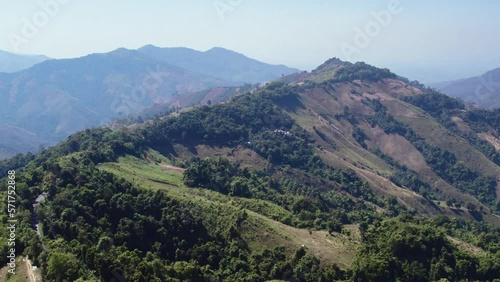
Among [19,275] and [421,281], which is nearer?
[19,275]

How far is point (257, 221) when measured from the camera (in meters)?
60.6

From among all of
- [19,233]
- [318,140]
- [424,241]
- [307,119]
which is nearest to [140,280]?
[19,233]

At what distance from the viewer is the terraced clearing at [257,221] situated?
2228 inches

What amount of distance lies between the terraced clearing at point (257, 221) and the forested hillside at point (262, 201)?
0.94 ft

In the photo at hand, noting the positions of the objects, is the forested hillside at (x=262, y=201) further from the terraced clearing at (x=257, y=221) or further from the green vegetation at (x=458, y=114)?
the green vegetation at (x=458, y=114)

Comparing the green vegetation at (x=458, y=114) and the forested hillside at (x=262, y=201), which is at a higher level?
the green vegetation at (x=458, y=114)

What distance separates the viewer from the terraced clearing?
56.6 meters

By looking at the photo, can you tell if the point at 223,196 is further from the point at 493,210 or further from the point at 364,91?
the point at 364,91

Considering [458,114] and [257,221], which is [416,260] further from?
[458,114]

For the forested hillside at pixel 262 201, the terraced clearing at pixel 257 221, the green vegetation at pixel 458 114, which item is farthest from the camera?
the green vegetation at pixel 458 114

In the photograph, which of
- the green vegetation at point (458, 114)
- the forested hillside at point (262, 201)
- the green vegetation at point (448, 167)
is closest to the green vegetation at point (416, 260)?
the forested hillside at point (262, 201)

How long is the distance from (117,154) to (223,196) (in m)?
29.3

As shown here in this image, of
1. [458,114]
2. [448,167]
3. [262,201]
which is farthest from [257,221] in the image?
[458,114]

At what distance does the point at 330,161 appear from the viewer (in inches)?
5002
